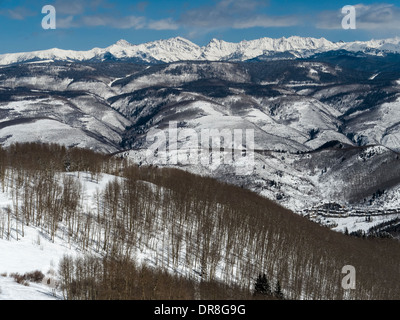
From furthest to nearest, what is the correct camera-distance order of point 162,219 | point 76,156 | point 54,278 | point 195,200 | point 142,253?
point 76,156, point 195,200, point 162,219, point 142,253, point 54,278

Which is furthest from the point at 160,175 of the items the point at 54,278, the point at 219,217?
the point at 54,278

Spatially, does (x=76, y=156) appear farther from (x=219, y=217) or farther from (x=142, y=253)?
(x=142, y=253)

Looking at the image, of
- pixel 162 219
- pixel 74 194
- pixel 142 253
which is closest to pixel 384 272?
pixel 162 219

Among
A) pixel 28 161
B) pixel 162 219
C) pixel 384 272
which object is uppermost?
pixel 28 161

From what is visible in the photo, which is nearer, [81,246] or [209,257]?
[81,246]

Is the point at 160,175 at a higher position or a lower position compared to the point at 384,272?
higher

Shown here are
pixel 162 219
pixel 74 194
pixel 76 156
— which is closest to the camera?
pixel 74 194
